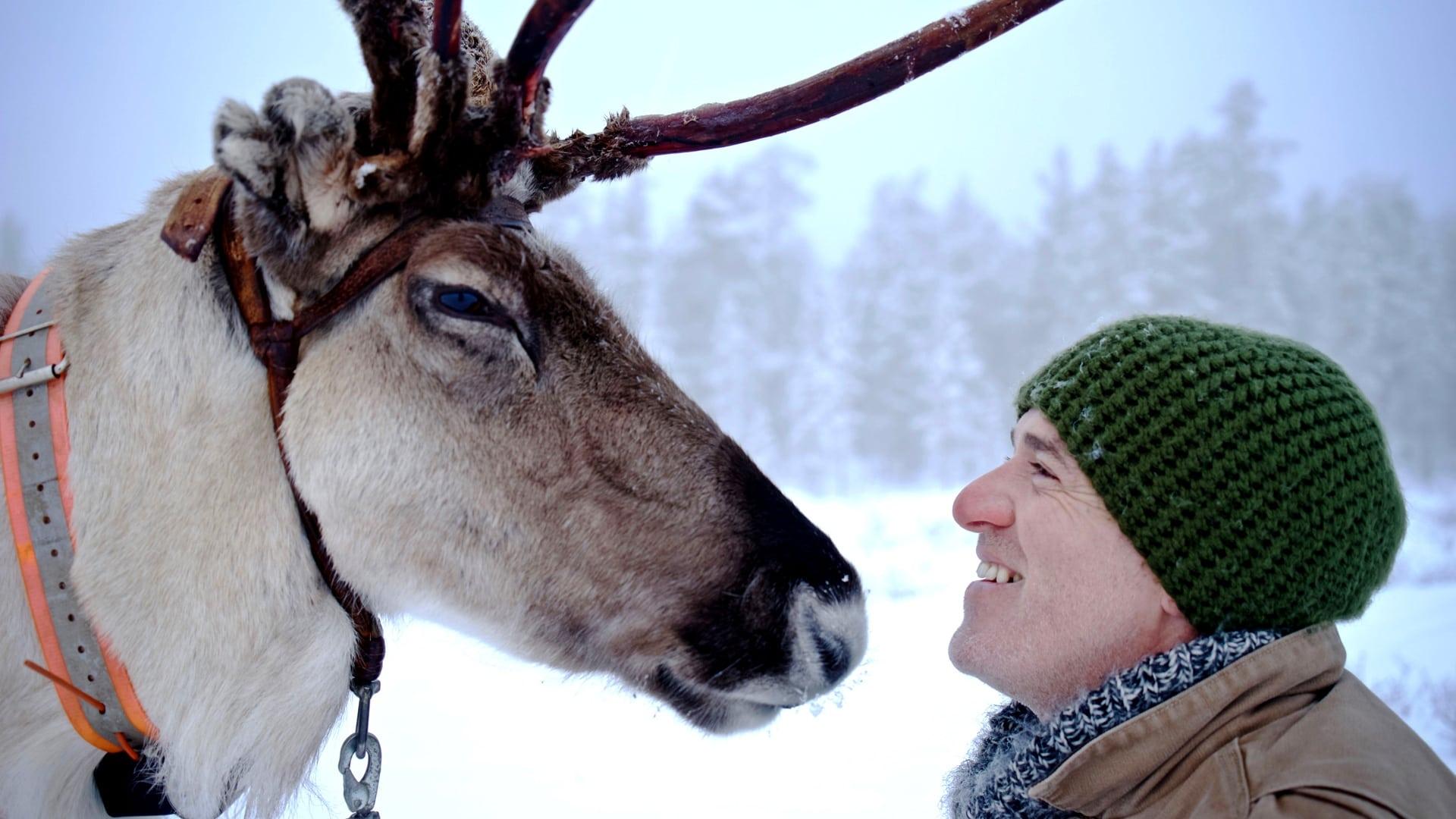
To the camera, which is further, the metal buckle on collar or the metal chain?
the metal chain

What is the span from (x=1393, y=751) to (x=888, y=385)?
112 ft

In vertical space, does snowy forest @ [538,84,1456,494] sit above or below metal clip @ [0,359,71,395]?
below

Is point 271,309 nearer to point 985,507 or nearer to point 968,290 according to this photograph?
point 985,507

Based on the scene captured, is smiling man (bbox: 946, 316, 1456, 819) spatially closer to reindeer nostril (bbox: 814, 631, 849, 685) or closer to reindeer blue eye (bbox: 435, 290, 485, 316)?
reindeer nostril (bbox: 814, 631, 849, 685)

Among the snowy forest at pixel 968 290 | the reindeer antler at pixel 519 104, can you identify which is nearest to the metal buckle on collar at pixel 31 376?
the reindeer antler at pixel 519 104

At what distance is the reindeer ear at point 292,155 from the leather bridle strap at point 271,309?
0.37ft

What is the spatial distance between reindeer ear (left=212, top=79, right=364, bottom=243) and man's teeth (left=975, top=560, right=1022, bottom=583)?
66.7 inches

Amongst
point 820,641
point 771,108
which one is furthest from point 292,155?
point 820,641

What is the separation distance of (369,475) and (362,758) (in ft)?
2.31

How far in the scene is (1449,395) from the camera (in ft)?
125

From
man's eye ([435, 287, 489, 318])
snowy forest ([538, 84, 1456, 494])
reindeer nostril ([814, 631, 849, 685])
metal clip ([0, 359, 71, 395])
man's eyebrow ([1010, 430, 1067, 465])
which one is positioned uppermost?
man's eye ([435, 287, 489, 318])

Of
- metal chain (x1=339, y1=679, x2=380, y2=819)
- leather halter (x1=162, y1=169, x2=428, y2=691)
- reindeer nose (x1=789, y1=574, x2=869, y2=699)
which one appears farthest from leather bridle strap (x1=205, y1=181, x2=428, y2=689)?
reindeer nose (x1=789, y1=574, x2=869, y2=699)

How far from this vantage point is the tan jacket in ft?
4.39

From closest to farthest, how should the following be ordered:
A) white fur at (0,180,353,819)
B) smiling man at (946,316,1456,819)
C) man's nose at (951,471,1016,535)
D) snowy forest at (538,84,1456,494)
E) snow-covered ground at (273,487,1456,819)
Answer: smiling man at (946,316,1456,819)
white fur at (0,180,353,819)
man's nose at (951,471,1016,535)
snow-covered ground at (273,487,1456,819)
snowy forest at (538,84,1456,494)
